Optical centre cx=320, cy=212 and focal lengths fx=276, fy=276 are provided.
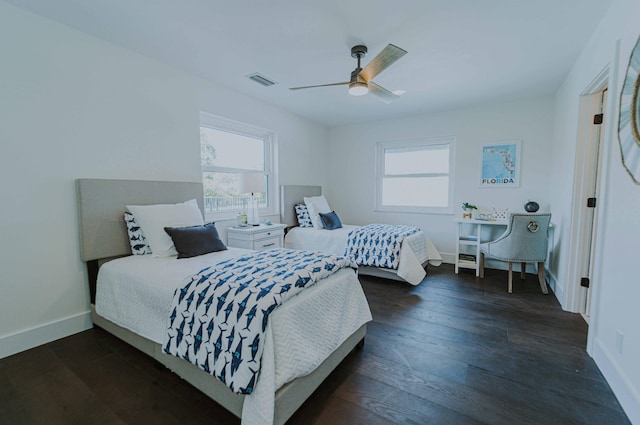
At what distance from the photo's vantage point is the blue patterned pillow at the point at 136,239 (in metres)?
2.45

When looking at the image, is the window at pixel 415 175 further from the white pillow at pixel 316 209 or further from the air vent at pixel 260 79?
the air vent at pixel 260 79

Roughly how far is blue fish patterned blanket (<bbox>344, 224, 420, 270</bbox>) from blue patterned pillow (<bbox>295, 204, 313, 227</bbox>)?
90cm

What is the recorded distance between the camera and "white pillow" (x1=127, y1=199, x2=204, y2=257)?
2.36 metres

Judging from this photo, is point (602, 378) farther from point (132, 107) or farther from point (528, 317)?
point (132, 107)

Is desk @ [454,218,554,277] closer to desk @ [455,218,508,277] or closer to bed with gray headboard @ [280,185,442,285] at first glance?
desk @ [455,218,508,277]

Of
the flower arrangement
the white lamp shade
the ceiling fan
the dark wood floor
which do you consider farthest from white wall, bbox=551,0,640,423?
the white lamp shade

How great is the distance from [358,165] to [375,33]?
10.2 feet

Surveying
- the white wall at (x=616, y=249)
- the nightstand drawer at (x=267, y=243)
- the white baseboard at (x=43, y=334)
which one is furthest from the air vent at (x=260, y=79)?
the white wall at (x=616, y=249)

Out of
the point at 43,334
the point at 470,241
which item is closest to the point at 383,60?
the point at 470,241

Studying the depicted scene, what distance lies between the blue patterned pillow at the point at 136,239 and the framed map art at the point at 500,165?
176 inches

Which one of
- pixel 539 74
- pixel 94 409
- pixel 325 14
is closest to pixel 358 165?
pixel 539 74

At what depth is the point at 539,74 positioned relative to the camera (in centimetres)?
305

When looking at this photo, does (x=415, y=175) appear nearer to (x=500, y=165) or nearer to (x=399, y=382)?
(x=500, y=165)

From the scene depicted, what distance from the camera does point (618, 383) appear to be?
5.13 ft
